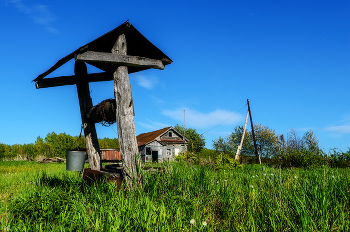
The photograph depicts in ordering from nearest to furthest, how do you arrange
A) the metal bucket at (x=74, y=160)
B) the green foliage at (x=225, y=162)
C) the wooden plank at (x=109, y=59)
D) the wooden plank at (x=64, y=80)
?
the wooden plank at (x=109, y=59) → the metal bucket at (x=74, y=160) → the wooden plank at (x=64, y=80) → the green foliage at (x=225, y=162)

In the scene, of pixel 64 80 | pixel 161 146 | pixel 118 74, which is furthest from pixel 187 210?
pixel 161 146

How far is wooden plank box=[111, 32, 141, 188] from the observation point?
4668 mm

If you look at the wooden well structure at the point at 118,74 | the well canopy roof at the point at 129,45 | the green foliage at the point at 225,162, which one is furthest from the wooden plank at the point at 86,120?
the green foliage at the point at 225,162

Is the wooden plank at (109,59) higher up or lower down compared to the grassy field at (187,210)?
higher up

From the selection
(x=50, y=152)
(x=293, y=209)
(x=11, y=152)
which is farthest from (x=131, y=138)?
(x=11, y=152)

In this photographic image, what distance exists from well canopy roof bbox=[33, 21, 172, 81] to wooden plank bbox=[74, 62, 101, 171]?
0.49m

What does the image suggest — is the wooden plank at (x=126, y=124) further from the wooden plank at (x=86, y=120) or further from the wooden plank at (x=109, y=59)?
the wooden plank at (x=86, y=120)

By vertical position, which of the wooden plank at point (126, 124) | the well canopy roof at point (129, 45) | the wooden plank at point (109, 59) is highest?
the well canopy roof at point (129, 45)

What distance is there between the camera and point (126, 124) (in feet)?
15.5

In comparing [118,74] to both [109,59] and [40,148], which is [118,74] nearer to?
[109,59]

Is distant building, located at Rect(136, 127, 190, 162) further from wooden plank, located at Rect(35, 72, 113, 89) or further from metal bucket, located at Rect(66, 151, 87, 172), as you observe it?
metal bucket, located at Rect(66, 151, 87, 172)

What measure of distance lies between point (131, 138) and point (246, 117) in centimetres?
1977

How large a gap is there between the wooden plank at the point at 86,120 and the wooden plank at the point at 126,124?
1.76 meters

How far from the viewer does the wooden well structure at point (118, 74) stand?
4727 mm
